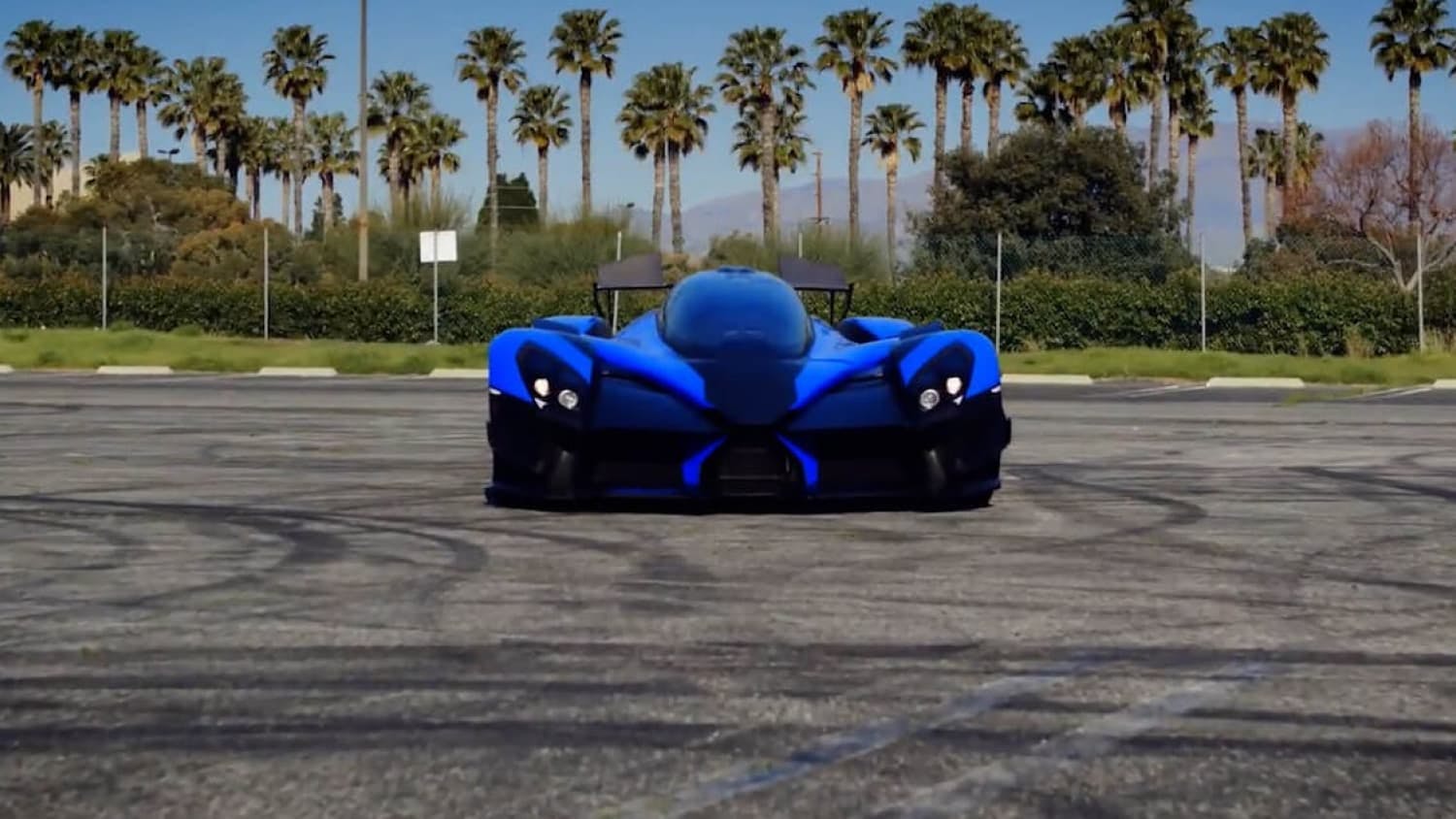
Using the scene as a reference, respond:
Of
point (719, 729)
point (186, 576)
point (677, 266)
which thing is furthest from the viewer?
point (677, 266)

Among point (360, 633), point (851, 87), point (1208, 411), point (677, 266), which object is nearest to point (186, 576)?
point (360, 633)

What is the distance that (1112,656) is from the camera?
5488mm

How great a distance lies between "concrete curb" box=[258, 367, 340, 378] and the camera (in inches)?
1148

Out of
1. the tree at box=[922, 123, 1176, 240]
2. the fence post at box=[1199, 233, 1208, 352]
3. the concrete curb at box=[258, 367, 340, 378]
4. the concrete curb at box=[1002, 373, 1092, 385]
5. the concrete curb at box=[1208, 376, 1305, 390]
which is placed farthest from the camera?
the tree at box=[922, 123, 1176, 240]

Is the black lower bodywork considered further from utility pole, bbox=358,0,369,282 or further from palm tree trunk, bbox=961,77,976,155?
palm tree trunk, bbox=961,77,976,155

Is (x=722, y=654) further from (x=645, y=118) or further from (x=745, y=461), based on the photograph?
(x=645, y=118)

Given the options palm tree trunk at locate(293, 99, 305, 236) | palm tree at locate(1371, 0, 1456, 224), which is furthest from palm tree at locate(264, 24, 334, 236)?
palm tree at locate(1371, 0, 1456, 224)

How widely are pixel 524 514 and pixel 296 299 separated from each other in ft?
100

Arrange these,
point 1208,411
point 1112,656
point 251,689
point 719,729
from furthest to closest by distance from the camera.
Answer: point 1208,411
point 1112,656
point 251,689
point 719,729

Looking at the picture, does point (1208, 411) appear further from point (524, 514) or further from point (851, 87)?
point (851, 87)

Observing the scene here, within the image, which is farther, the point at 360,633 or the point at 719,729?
the point at 360,633

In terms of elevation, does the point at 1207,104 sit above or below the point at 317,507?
above

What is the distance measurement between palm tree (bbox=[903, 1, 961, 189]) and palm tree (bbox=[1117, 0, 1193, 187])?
232 inches

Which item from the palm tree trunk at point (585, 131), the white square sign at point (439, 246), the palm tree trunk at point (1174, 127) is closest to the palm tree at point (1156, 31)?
the palm tree trunk at point (1174, 127)
